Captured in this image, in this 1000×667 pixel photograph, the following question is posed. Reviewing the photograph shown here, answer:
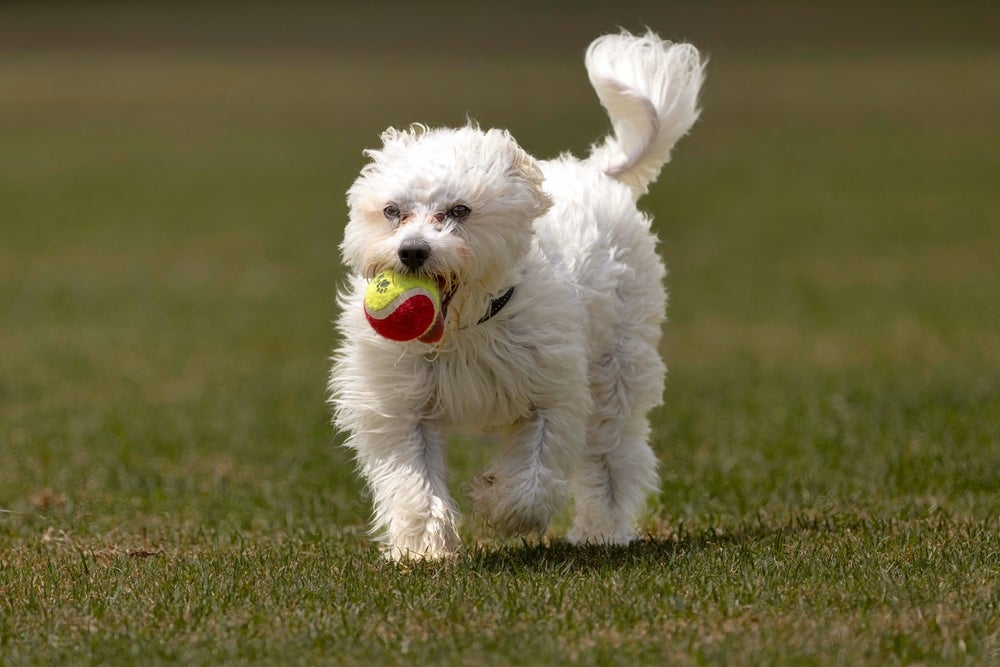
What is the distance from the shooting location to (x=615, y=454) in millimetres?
7277

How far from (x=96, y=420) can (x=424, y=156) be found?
5246mm

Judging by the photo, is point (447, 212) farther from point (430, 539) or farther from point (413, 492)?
point (430, 539)

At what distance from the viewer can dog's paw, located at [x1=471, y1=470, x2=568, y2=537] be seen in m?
6.25

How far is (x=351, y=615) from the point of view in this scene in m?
5.45

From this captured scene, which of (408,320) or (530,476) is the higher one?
(408,320)

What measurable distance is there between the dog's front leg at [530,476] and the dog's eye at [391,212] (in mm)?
1037

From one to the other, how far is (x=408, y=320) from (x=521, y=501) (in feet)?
2.95

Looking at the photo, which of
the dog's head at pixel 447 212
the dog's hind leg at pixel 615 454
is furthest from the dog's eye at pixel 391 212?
the dog's hind leg at pixel 615 454

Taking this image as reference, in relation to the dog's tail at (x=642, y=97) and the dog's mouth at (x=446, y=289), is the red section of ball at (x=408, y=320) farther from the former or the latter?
the dog's tail at (x=642, y=97)

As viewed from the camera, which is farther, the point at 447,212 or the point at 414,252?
the point at 447,212

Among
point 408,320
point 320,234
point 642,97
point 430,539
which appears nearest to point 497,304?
point 408,320

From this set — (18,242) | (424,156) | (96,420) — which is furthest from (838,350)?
(18,242)

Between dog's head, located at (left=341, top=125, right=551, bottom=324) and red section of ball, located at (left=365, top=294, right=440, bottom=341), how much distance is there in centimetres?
12

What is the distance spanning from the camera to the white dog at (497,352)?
20.1 ft
